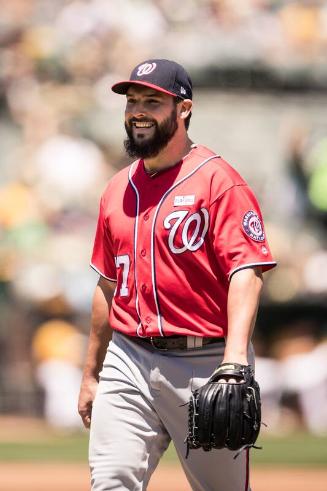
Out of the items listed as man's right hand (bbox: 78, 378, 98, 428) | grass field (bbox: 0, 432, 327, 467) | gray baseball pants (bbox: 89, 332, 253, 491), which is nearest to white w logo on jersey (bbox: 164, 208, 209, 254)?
gray baseball pants (bbox: 89, 332, 253, 491)

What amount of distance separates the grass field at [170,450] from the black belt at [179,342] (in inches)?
219

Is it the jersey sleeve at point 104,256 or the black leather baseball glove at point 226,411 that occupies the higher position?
the jersey sleeve at point 104,256

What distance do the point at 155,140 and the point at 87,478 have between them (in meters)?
4.99

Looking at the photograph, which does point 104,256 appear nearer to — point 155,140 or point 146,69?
point 155,140

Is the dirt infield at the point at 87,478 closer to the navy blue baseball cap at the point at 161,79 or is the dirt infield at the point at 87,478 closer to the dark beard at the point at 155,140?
the dark beard at the point at 155,140

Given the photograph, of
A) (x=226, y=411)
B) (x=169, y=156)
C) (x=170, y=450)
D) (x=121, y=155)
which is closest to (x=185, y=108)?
(x=169, y=156)

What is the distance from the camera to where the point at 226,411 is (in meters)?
3.80

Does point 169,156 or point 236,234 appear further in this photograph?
point 169,156

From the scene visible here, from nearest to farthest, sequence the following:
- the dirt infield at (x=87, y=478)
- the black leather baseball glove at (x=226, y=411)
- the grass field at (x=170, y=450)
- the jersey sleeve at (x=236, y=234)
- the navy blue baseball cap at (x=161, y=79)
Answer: the black leather baseball glove at (x=226, y=411) → the jersey sleeve at (x=236, y=234) → the navy blue baseball cap at (x=161, y=79) → the dirt infield at (x=87, y=478) → the grass field at (x=170, y=450)

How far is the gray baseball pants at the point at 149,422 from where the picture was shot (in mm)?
4027

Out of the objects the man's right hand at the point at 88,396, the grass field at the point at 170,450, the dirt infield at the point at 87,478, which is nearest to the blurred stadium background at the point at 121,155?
the grass field at the point at 170,450

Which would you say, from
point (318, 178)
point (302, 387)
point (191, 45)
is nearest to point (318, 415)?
point (302, 387)

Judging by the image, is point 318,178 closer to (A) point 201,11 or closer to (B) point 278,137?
(B) point 278,137

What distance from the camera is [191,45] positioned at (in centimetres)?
1498
